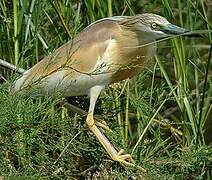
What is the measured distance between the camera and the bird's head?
5.05ft

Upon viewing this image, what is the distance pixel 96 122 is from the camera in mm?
1831

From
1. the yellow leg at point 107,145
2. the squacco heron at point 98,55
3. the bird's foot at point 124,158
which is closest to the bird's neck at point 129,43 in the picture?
the squacco heron at point 98,55

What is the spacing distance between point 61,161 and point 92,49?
441 millimetres

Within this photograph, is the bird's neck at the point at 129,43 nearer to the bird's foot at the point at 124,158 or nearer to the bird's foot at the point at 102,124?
the bird's foot at the point at 102,124

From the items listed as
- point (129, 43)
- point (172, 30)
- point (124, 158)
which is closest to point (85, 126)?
point (124, 158)

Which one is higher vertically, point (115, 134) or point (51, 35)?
point (51, 35)

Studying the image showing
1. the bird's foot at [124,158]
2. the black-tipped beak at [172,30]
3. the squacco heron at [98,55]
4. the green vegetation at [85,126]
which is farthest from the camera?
the squacco heron at [98,55]

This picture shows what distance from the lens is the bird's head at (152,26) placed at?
1540 mm

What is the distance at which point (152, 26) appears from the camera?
1.61 m

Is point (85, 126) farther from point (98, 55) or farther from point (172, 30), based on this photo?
point (172, 30)

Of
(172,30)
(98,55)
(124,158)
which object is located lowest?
(124,158)

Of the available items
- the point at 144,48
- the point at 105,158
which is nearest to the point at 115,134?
the point at 105,158

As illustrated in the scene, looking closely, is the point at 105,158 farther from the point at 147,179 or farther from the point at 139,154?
the point at 147,179

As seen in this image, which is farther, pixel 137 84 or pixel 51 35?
pixel 51 35
